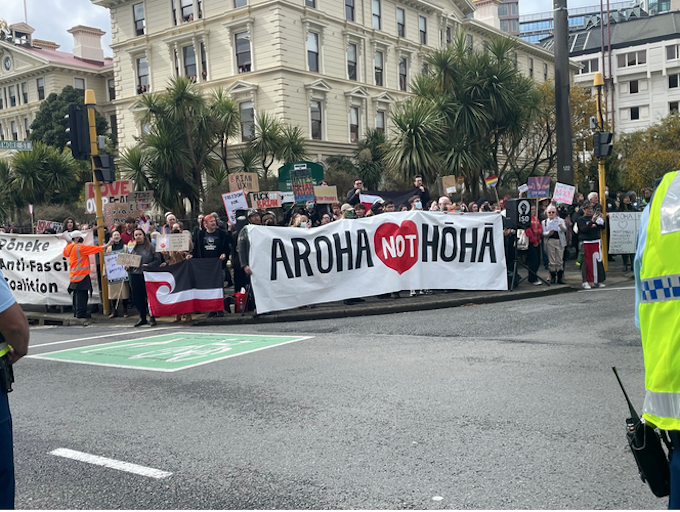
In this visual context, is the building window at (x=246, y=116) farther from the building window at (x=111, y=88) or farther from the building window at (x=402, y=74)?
the building window at (x=111, y=88)

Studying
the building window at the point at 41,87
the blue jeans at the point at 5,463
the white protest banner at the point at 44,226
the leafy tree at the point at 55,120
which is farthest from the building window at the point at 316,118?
the blue jeans at the point at 5,463

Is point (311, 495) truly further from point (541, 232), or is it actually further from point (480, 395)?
point (541, 232)

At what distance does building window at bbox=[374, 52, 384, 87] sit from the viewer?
1764 inches

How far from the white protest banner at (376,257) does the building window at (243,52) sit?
1129 inches

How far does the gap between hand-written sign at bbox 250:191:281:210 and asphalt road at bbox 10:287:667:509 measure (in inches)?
385

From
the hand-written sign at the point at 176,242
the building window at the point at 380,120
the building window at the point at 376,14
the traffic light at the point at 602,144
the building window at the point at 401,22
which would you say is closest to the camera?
the hand-written sign at the point at 176,242

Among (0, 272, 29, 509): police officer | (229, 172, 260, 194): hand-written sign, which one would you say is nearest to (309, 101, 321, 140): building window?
(229, 172, 260, 194): hand-written sign

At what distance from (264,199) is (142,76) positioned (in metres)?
29.8

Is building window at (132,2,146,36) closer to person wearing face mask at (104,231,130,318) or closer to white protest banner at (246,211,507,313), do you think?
person wearing face mask at (104,231,130,318)

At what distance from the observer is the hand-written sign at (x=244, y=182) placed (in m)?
18.3

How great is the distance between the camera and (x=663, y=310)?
246cm

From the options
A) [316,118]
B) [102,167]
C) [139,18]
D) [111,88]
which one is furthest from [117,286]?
[111,88]

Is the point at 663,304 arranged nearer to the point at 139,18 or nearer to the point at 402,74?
the point at 402,74

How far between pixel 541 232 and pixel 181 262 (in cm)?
776
